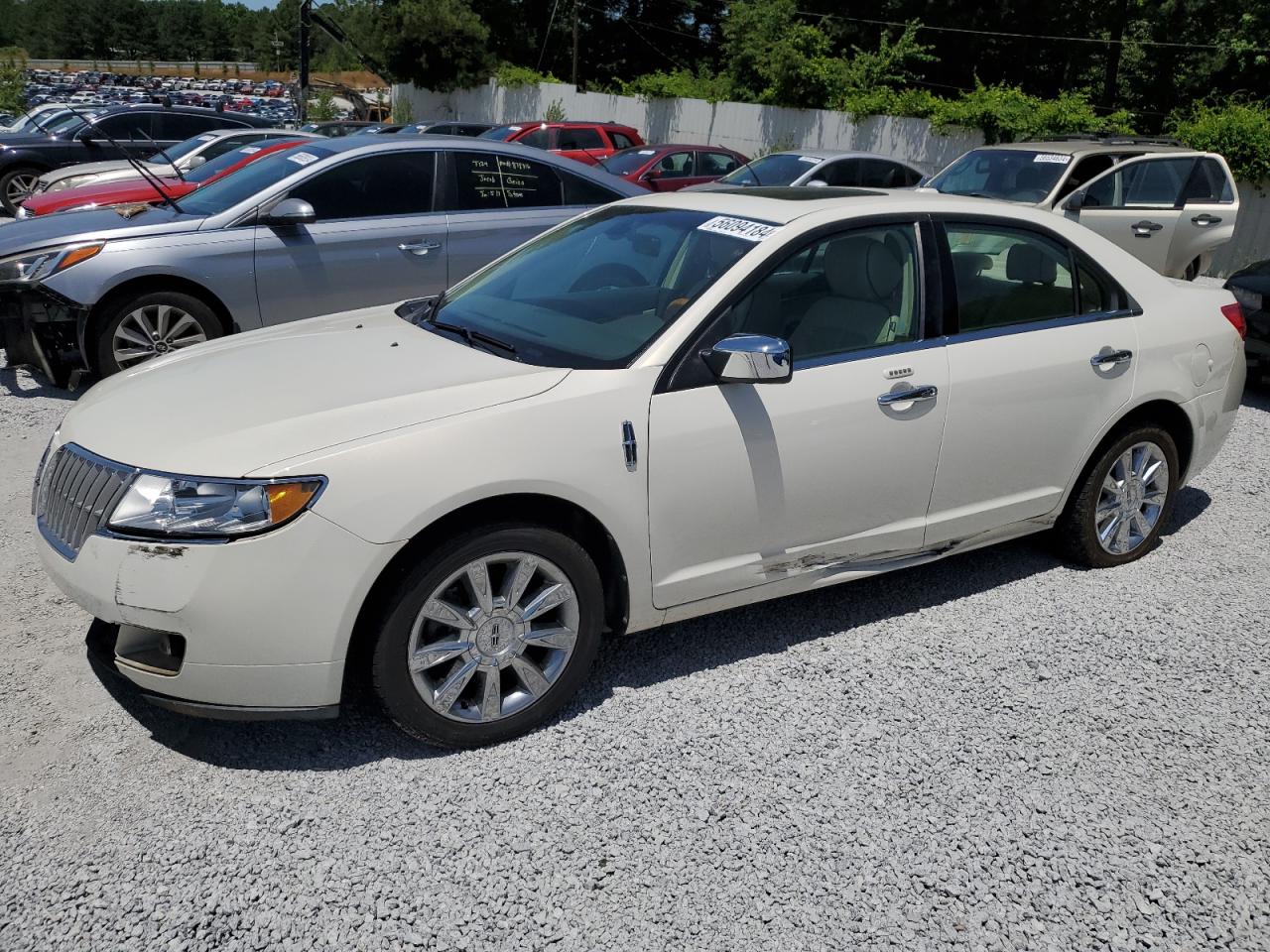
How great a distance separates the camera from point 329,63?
351ft

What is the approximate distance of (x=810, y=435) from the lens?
3689 millimetres

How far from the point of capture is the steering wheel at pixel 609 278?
13.1 ft

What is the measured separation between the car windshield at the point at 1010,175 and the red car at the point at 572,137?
9.01m

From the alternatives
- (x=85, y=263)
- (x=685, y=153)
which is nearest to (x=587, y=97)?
(x=685, y=153)

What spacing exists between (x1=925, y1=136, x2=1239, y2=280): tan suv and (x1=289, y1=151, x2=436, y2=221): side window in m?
6.32

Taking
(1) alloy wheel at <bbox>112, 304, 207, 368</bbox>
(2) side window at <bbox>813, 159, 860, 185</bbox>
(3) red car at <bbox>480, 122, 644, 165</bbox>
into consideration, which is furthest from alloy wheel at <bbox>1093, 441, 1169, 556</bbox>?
(3) red car at <bbox>480, 122, 644, 165</bbox>

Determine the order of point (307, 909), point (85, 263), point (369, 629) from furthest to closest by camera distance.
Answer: point (85, 263), point (369, 629), point (307, 909)

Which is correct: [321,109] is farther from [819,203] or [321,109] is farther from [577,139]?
[819,203]

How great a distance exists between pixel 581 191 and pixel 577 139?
42.6ft

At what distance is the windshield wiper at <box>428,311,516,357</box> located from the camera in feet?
12.1

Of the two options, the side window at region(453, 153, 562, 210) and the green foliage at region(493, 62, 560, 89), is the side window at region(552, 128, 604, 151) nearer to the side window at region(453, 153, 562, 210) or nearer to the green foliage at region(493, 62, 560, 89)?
the side window at region(453, 153, 562, 210)

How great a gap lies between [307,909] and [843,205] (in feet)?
9.55

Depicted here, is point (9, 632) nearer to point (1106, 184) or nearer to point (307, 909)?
point (307, 909)

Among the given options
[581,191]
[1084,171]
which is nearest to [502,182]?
[581,191]
